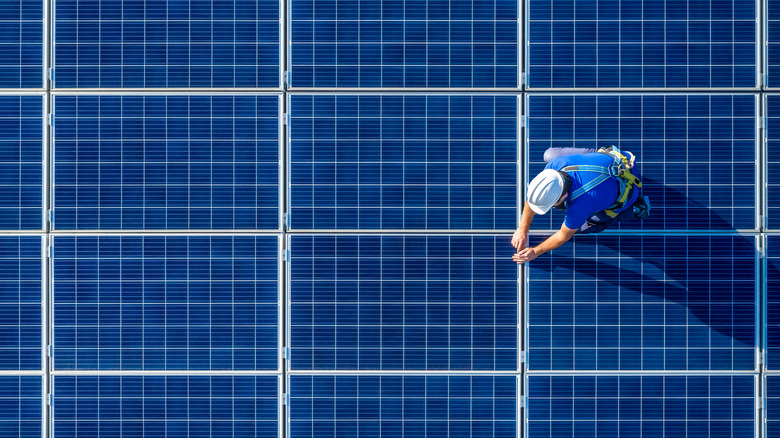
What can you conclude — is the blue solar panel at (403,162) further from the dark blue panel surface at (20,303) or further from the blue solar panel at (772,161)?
the dark blue panel surface at (20,303)

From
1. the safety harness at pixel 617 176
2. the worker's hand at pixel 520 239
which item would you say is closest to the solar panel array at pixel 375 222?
the worker's hand at pixel 520 239

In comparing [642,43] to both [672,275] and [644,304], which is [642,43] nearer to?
[672,275]

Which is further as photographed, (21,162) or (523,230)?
(21,162)

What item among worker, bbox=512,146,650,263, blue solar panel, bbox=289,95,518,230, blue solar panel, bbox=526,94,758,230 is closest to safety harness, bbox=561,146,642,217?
worker, bbox=512,146,650,263

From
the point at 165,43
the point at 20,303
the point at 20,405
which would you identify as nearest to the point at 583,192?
the point at 165,43

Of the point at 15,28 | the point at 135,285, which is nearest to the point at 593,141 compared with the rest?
the point at 135,285
